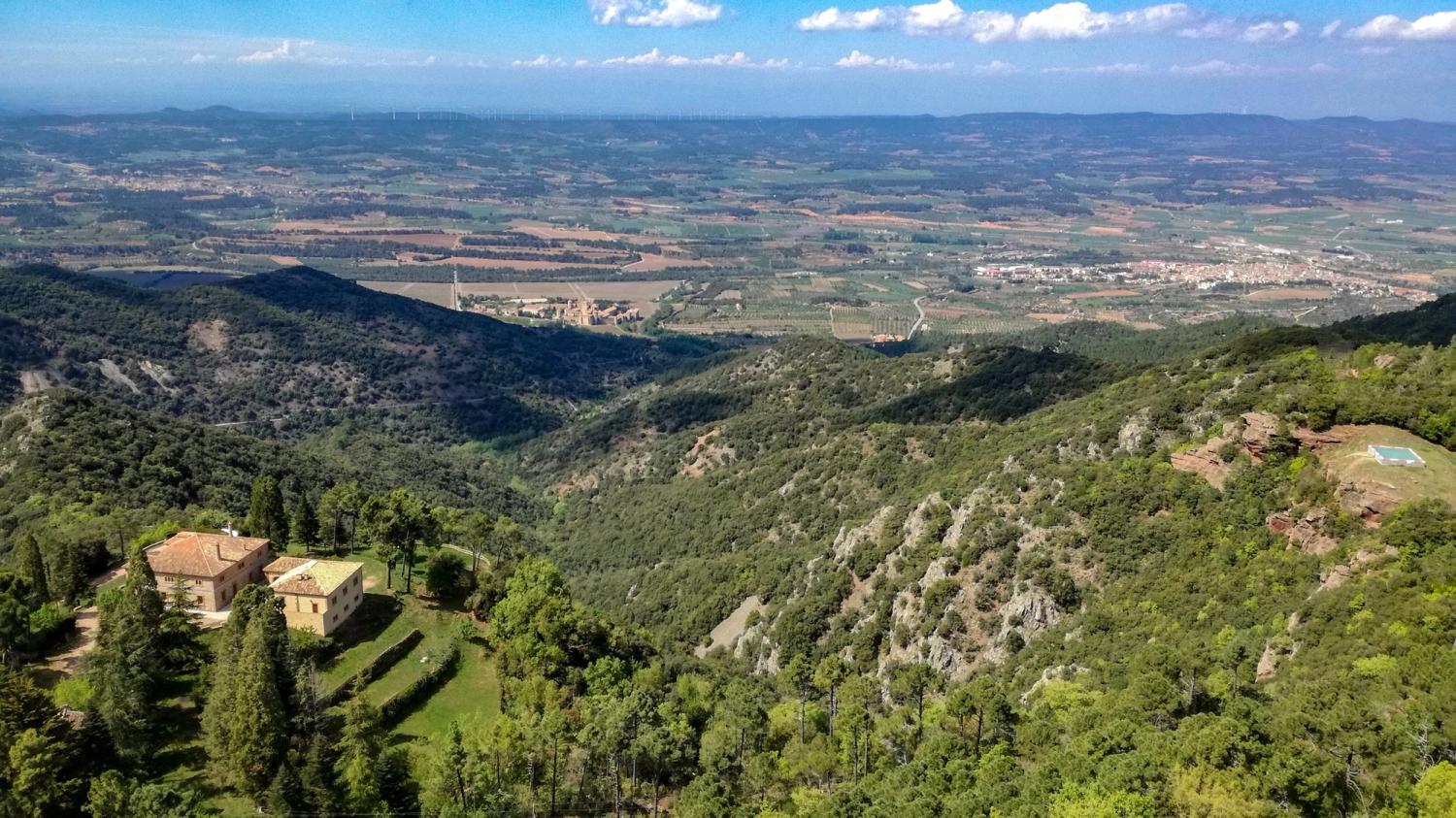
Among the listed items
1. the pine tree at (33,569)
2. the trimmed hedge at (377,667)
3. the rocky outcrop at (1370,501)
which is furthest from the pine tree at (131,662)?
A: the rocky outcrop at (1370,501)

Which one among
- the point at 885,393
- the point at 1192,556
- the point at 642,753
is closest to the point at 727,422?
the point at 885,393

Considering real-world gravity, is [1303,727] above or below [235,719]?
above

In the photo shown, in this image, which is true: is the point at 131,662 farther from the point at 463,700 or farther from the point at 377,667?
the point at 463,700

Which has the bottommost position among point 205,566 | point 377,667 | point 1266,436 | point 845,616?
point 845,616

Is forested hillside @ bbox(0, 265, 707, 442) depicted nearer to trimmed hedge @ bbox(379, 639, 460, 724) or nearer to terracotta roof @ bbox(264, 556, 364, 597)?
terracotta roof @ bbox(264, 556, 364, 597)

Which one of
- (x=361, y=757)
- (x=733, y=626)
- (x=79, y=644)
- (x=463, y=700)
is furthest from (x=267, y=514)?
(x=733, y=626)

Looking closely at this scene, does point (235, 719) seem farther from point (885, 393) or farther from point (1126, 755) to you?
point (885, 393)

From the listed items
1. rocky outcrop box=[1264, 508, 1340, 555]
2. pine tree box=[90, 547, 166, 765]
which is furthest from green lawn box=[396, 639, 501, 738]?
rocky outcrop box=[1264, 508, 1340, 555]
